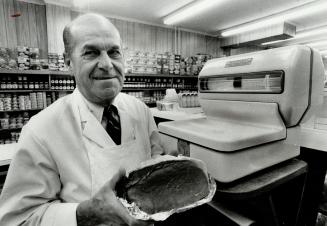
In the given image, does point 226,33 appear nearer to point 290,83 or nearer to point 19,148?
point 290,83

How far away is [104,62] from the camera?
38.2 inches

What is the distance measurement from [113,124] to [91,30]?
0.47m

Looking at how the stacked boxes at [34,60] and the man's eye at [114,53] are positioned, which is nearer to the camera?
the man's eye at [114,53]

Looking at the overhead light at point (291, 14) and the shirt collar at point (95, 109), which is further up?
the overhead light at point (291, 14)

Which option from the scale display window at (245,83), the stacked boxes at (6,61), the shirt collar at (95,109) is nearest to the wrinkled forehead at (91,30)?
the shirt collar at (95,109)

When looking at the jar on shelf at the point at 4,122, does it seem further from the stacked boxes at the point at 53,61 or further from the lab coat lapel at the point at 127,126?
the lab coat lapel at the point at 127,126

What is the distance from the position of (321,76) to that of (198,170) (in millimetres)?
819

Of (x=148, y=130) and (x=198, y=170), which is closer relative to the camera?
(x=198, y=170)

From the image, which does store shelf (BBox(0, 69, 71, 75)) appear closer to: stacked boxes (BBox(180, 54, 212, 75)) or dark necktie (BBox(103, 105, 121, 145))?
stacked boxes (BBox(180, 54, 212, 75))

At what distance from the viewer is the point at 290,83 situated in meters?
0.95

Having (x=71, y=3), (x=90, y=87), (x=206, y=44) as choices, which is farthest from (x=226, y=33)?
(x=90, y=87)

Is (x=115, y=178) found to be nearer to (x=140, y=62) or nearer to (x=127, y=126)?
(x=127, y=126)

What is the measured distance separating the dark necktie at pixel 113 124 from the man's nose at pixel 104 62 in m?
0.25

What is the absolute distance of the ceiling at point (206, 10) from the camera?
17.1 ft
